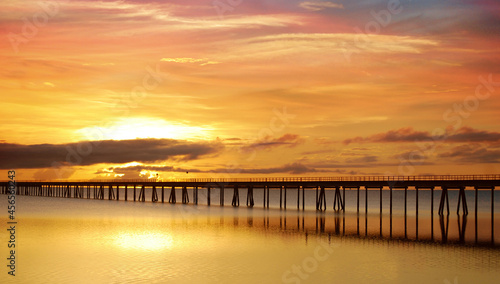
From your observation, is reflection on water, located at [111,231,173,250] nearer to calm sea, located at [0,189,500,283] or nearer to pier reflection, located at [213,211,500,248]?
calm sea, located at [0,189,500,283]

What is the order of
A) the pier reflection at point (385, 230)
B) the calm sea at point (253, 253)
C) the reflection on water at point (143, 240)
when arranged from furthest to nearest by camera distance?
the pier reflection at point (385, 230)
the reflection on water at point (143, 240)
the calm sea at point (253, 253)

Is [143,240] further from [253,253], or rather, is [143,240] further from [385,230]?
[385,230]

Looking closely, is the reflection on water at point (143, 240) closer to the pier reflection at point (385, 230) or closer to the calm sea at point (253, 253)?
the calm sea at point (253, 253)

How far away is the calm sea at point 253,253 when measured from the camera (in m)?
28.8

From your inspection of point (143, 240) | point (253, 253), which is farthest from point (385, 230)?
point (143, 240)

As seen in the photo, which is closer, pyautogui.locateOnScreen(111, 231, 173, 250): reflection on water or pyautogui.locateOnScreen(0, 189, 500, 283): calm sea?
pyautogui.locateOnScreen(0, 189, 500, 283): calm sea

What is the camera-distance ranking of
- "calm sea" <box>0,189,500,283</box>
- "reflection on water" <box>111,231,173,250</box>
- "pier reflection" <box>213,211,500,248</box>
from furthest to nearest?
"pier reflection" <box>213,211,500,248</box> → "reflection on water" <box>111,231,173,250</box> → "calm sea" <box>0,189,500,283</box>

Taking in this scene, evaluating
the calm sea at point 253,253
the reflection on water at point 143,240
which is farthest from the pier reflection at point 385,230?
the reflection on water at point 143,240

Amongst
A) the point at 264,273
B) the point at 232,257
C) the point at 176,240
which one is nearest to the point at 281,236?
the point at 176,240

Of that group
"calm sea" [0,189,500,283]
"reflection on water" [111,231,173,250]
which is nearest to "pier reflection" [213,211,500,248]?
"calm sea" [0,189,500,283]

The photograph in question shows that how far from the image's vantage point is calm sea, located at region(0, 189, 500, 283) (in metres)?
28.8

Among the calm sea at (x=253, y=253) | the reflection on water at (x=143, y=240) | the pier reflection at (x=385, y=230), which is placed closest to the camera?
the calm sea at (x=253, y=253)

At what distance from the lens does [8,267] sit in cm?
3052

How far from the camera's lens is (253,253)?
1427 inches
